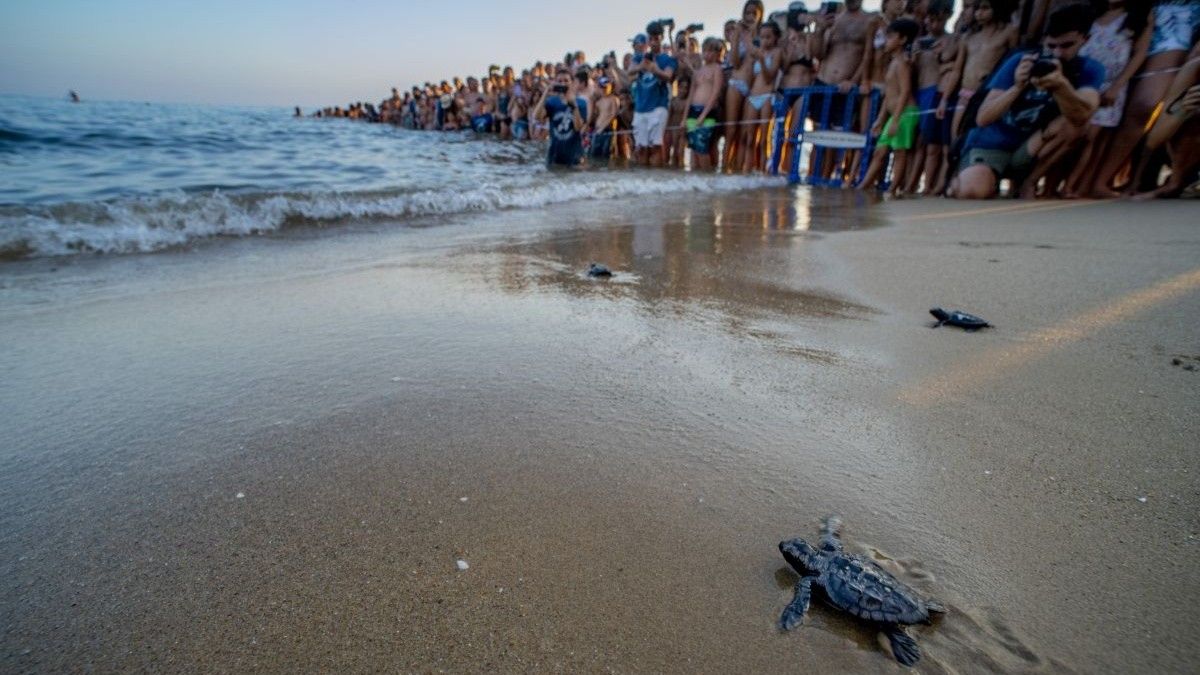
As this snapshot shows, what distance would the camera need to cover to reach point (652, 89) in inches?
424

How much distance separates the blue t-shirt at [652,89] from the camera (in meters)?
10.5

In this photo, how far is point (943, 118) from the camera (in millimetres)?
6410

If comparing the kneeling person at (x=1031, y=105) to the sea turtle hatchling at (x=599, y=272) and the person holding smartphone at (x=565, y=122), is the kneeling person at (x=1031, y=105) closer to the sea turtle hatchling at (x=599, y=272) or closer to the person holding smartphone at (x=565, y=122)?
the sea turtle hatchling at (x=599, y=272)

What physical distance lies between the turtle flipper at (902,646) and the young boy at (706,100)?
10141 millimetres

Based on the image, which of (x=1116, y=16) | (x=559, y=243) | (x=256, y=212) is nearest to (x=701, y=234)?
(x=559, y=243)

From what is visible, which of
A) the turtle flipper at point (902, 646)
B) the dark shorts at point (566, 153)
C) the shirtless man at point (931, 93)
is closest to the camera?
the turtle flipper at point (902, 646)

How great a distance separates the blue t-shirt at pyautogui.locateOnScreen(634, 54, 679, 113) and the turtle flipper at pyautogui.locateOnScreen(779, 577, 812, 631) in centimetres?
1116

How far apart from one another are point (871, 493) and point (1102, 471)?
610mm

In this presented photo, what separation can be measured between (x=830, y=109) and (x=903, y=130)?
1582 mm

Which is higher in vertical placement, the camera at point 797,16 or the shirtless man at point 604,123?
the camera at point 797,16

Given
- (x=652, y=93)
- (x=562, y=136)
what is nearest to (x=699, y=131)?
(x=652, y=93)

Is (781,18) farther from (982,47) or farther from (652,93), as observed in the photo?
(982,47)

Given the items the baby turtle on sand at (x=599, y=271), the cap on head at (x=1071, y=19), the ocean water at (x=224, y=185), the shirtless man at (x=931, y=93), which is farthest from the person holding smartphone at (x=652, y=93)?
the baby turtle on sand at (x=599, y=271)

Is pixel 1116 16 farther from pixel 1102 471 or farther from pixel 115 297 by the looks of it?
pixel 115 297
